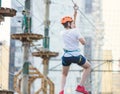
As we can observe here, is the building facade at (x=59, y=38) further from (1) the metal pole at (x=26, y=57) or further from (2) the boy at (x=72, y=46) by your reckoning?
(2) the boy at (x=72, y=46)

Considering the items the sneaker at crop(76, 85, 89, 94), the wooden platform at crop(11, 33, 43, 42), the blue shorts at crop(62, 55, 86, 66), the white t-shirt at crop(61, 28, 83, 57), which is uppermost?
the wooden platform at crop(11, 33, 43, 42)

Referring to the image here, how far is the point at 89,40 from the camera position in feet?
299

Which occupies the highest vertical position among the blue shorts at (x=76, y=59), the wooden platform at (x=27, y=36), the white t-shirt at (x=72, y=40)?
the wooden platform at (x=27, y=36)

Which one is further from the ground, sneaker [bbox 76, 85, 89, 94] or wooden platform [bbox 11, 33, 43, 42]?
wooden platform [bbox 11, 33, 43, 42]

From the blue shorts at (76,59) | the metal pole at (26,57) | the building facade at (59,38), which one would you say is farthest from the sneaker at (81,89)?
the building facade at (59,38)

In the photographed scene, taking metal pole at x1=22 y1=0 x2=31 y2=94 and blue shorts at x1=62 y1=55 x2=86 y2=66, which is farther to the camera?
metal pole at x1=22 y1=0 x2=31 y2=94

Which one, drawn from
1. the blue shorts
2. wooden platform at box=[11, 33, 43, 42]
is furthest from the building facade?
the blue shorts

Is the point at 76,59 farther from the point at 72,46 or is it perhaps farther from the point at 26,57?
the point at 26,57

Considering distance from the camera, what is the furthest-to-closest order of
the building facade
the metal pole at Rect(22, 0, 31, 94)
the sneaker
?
the building facade < the metal pole at Rect(22, 0, 31, 94) < the sneaker

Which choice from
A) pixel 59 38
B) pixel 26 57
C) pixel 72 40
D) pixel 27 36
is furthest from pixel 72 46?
pixel 59 38

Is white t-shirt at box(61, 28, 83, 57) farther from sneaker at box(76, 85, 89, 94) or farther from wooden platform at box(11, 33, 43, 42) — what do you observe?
wooden platform at box(11, 33, 43, 42)

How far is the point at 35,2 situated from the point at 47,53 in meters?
41.6

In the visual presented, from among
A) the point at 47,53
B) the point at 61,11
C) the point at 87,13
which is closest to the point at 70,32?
the point at 47,53

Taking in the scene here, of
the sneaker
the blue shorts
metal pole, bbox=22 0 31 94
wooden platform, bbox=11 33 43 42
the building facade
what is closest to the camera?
the sneaker
